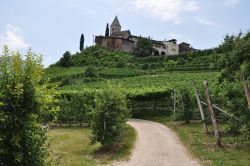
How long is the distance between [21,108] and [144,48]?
103 metres

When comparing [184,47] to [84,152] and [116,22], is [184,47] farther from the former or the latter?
[84,152]

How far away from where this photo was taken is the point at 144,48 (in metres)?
111

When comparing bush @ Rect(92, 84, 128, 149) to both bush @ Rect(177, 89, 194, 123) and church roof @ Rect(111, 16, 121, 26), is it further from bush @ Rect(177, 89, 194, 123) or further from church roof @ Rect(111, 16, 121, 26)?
church roof @ Rect(111, 16, 121, 26)

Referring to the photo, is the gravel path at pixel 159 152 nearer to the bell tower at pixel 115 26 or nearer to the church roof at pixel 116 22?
the bell tower at pixel 115 26

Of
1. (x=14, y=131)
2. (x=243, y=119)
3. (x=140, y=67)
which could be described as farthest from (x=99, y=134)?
(x=140, y=67)

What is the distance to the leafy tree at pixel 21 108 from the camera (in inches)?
329

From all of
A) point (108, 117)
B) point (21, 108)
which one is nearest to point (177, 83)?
point (108, 117)

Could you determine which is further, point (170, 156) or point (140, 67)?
point (140, 67)

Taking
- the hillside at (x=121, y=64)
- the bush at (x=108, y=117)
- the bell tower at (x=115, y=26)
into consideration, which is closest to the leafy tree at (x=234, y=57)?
the bush at (x=108, y=117)

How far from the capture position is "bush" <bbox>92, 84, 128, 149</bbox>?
20.7m

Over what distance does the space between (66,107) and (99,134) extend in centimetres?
1839

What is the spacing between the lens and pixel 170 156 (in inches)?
727

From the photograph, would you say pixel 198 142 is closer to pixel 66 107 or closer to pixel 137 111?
pixel 66 107

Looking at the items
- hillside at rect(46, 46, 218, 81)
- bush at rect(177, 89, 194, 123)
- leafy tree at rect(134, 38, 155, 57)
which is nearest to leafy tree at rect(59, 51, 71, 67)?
hillside at rect(46, 46, 218, 81)
